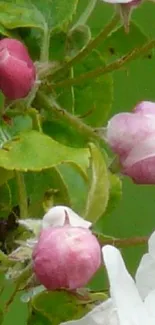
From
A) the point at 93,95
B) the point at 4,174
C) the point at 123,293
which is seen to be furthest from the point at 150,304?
the point at 93,95

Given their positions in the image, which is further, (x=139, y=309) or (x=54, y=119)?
(x=54, y=119)

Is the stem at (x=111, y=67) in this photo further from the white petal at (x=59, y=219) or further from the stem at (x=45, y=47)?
the white petal at (x=59, y=219)

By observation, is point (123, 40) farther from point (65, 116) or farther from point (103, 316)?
point (103, 316)

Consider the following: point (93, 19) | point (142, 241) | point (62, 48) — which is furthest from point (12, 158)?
point (93, 19)

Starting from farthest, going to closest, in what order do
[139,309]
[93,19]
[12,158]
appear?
1. [93,19]
2. [12,158]
3. [139,309]

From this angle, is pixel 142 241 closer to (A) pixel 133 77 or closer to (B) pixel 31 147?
(B) pixel 31 147

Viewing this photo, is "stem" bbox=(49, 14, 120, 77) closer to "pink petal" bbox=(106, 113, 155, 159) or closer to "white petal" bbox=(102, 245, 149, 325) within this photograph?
"pink petal" bbox=(106, 113, 155, 159)
